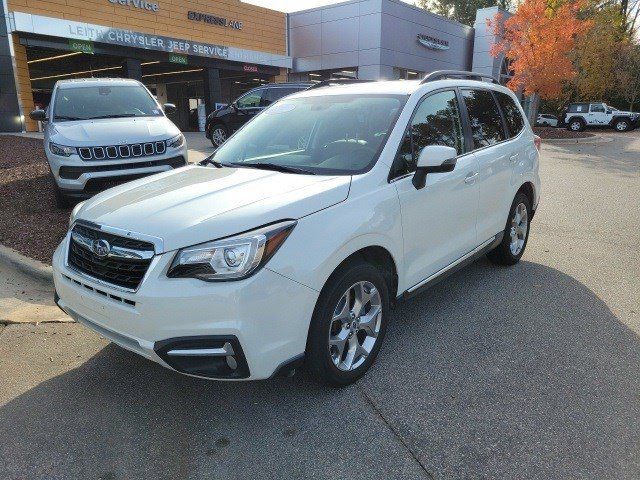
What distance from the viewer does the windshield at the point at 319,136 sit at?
329 cm

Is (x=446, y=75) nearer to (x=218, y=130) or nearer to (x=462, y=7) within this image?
(x=218, y=130)

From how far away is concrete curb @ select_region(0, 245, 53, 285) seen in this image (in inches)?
180

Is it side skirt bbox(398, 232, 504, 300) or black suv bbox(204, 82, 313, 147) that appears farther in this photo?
black suv bbox(204, 82, 313, 147)

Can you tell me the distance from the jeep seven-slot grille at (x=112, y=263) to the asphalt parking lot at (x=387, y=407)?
0.83m

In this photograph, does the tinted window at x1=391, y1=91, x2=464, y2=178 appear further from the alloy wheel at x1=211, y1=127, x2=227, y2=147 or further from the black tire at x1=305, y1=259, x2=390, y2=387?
the alloy wheel at x1=211, y1=127, x2=227, y2=147

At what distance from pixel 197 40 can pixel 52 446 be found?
2524 cm

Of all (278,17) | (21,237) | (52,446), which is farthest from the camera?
(278,17)

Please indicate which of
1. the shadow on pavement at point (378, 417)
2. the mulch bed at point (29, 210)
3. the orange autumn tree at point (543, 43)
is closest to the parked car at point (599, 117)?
the orange autumn tree at point (543, 43)

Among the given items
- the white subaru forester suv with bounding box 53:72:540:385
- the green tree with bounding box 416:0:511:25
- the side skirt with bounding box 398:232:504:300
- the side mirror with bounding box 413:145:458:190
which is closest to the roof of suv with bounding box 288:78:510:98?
the white subaru forester suv with bounding box 53:72:540:385

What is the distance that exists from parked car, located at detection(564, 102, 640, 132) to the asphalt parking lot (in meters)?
34.3

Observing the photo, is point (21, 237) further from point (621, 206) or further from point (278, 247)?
point (621, 206)

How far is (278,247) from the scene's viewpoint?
2438mm

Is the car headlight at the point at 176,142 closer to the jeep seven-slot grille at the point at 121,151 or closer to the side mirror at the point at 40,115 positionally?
the jeep seven-slot grille at the point at 121,151

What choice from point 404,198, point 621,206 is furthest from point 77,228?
point 621,206
